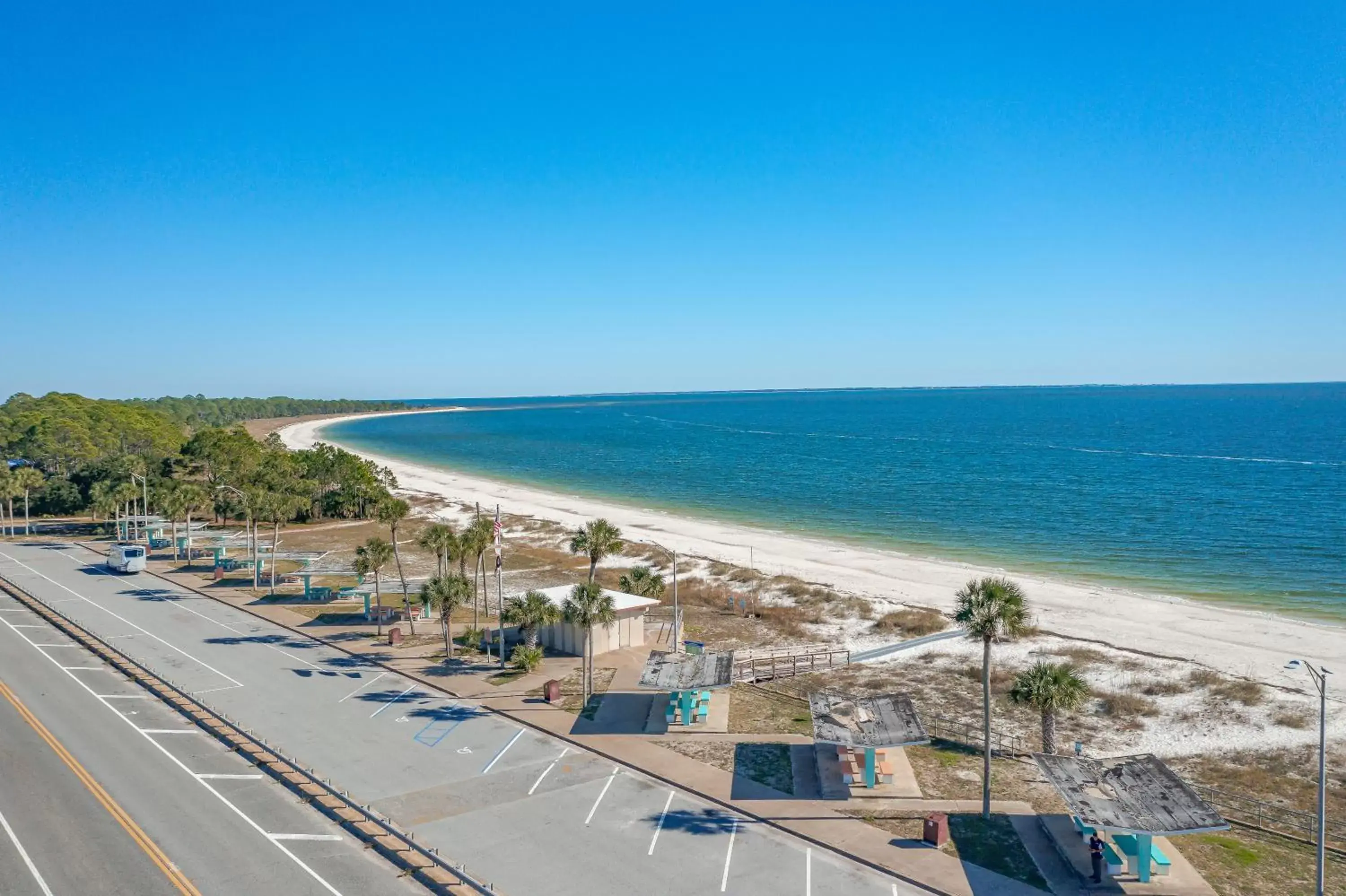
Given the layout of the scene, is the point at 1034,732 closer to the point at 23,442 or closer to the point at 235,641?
the point at 235,641

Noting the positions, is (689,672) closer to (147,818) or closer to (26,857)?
(147,818)

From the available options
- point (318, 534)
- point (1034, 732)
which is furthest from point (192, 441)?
point (1034, 732)

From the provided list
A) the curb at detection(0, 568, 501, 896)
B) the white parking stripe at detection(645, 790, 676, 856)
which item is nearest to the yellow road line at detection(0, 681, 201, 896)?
the curb at detection(0, 568, 501, 896)

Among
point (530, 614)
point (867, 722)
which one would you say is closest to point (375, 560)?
point (530, 614)

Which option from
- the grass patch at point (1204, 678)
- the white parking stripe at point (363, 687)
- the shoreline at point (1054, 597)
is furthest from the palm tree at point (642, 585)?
the grass patch at point (1204, 678)

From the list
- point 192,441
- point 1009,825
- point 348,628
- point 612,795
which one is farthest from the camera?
point 192,441

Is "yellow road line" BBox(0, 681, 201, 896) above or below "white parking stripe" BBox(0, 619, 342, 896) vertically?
above

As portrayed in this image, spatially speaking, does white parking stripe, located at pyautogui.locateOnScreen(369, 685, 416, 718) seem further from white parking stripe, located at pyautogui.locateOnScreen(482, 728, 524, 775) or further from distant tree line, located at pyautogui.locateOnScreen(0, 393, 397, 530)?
distant tree line, located at pyautogui.locateOnScreen(0, 393, 397, 530)
